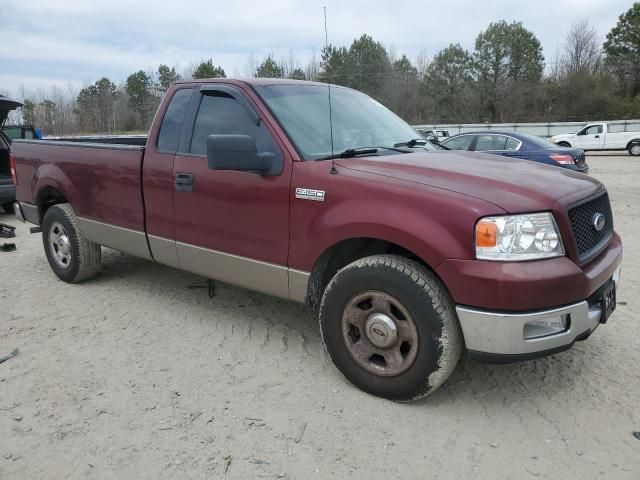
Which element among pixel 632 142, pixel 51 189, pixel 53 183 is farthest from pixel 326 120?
pixel 632 142

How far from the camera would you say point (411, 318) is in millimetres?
2873

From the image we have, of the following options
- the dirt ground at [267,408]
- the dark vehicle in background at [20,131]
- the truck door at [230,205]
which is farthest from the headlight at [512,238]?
the dark vehicle in background at [20,131]

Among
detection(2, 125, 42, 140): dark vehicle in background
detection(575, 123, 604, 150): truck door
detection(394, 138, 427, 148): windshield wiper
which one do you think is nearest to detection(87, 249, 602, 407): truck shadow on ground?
detection(394, 138, 427, 148): windshield wiper

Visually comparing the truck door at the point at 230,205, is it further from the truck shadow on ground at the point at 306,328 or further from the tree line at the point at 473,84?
the tree line at the point at 473,84

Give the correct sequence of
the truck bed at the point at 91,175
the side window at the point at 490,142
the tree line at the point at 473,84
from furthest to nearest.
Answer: the tree line at the point at 473,84
the side window at the point at 490,142
the truck bed at the point at 91,175

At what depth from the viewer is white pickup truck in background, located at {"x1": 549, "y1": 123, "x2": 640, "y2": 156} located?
23.3m

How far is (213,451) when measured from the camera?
8.76 feet

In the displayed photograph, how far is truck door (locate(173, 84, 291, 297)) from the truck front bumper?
1.30 metres

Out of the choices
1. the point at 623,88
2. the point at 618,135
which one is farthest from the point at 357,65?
the point at 618,135

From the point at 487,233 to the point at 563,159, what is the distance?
349 inches

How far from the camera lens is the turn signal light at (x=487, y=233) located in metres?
2.60

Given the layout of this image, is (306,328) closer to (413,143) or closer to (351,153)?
(351,153)

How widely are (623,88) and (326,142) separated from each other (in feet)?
172

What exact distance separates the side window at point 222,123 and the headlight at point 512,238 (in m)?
1.58
